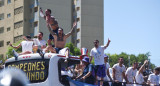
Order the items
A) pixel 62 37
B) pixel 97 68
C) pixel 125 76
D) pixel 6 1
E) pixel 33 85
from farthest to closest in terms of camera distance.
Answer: pixel 6 1 → pixel 125 76 → pixel 97 68 → pixel 62 37 → pixel 33 85

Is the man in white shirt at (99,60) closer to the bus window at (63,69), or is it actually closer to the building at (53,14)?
the bus window at (63,69)

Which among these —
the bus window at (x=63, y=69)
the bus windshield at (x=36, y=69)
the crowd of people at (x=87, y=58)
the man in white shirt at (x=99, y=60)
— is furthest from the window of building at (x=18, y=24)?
the bus windshield at (x=36, y=69)

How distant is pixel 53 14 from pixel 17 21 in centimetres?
799

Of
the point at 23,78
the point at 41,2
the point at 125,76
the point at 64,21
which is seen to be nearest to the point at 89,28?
the point at 64,21

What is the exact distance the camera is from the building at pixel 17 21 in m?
77.6

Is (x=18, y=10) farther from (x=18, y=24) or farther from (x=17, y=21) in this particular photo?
(x=18, y=24)

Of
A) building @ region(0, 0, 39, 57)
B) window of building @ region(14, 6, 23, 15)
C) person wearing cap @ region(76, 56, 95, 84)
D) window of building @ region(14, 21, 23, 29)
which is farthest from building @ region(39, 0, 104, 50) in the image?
person wearing cap @ region(76, 56, 95, 84)

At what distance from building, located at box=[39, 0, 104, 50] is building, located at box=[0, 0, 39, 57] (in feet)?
16.9

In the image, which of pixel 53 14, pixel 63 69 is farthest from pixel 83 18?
pixel 63 69

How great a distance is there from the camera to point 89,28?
85.0 m

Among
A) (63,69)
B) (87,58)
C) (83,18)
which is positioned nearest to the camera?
(63,69)

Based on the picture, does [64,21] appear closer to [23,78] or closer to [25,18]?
[25,18]

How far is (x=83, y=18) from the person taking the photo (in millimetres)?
85312

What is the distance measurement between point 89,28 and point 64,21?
→ 737cm
